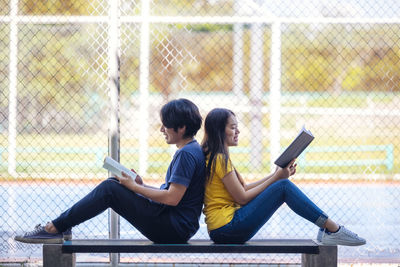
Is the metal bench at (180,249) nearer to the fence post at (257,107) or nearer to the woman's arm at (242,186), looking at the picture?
the woman's arm at (242,186)

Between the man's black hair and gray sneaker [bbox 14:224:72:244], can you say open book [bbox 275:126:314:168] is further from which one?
gray sneaker [bbox 14:224:72:244]

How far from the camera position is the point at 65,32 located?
12969mm

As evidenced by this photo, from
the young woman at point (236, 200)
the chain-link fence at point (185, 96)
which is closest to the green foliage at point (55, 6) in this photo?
the chain-link fence at point (185, 96)

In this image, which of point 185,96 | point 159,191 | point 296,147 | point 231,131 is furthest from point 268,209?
point 185,96

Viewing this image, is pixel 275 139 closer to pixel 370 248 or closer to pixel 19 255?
pixel 370 248

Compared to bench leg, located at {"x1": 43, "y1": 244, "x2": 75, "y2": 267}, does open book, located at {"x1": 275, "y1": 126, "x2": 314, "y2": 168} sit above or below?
above

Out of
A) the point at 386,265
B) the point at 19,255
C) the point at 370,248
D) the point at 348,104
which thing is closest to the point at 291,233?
the point at 370,248

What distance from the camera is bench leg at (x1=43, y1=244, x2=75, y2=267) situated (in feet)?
9.80

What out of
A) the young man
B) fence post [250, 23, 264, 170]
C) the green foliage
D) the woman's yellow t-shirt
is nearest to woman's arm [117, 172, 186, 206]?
the young man

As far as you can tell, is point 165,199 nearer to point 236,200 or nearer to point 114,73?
point 236,200

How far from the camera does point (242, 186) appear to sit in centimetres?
310

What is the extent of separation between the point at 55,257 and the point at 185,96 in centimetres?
1023

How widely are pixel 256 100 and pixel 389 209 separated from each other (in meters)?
4.47

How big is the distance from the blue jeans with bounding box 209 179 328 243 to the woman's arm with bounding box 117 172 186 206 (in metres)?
0.32
